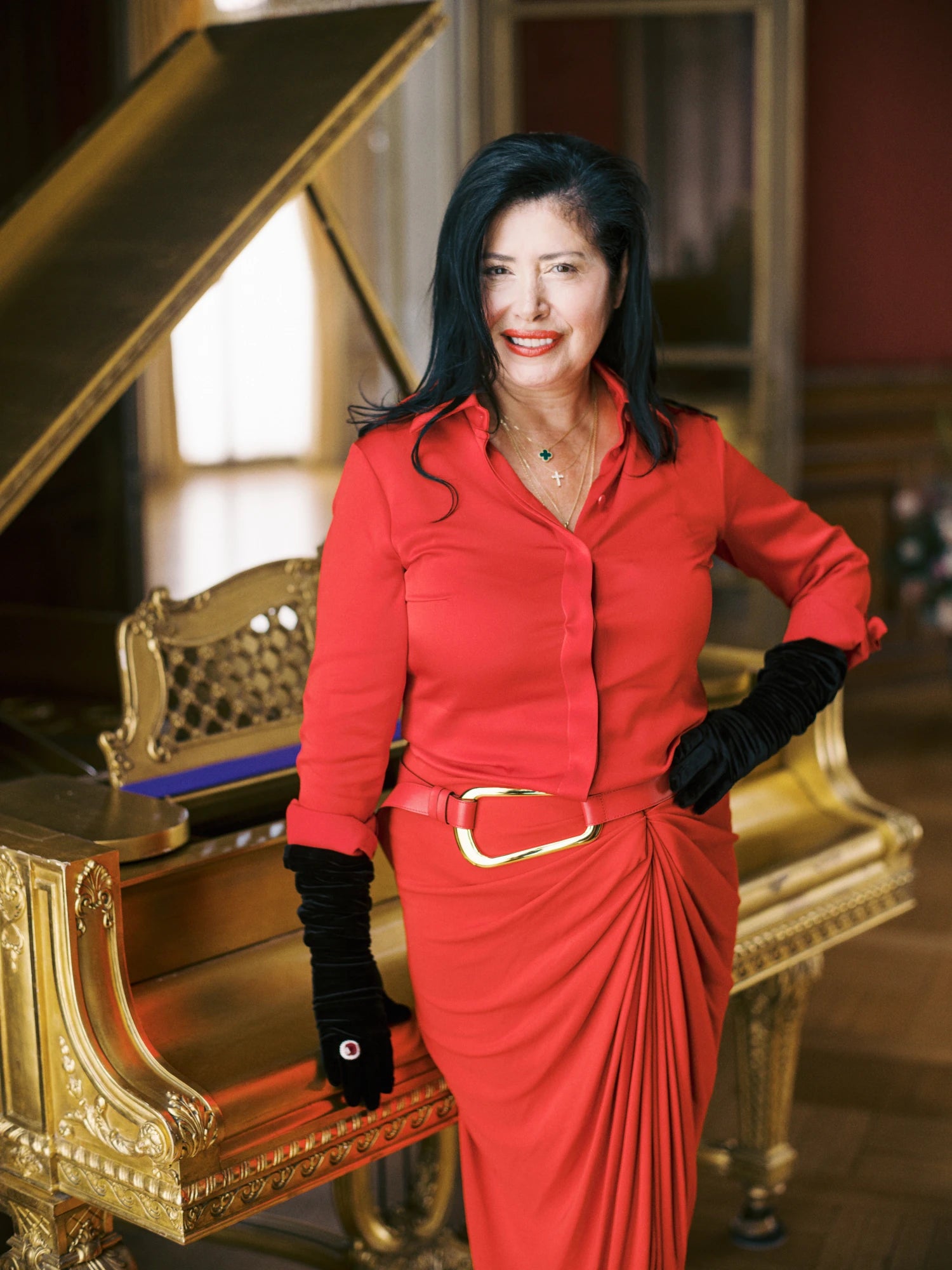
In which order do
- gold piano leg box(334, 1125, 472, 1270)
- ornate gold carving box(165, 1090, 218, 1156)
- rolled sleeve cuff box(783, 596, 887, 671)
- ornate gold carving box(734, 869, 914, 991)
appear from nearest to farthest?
ornate gold carving box(165, 1090, 218, 1156) → rolled sleeve cuff box(783, 596, 887, 671) → ornate gold carving box(734, 869, 914, 991) → gold piano leg box(334, 1125, 472, 1270)

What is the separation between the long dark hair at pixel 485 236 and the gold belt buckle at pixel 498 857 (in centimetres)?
28

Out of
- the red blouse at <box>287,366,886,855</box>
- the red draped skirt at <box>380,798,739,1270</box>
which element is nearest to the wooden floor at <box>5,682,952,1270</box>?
the red draped skirt at <box>380,798,739,1270</box>

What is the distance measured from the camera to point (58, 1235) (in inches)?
57.3

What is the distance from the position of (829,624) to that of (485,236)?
0.56 meters

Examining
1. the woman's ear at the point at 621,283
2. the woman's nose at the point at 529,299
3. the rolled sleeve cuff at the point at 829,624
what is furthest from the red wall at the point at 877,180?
the woman's nose at the point at 529,299

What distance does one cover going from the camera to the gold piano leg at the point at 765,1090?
2328mm

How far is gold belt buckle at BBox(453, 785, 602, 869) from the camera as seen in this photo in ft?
4.71

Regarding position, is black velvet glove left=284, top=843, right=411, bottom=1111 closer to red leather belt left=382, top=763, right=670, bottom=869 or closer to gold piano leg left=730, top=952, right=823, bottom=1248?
red leather belt left=382, top=763, right=670, bottom=869

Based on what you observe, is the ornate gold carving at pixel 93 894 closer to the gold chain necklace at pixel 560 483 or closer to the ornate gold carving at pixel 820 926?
the gold chain necklace at pixel 560 483

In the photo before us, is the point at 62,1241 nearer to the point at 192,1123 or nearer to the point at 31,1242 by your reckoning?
the point at 31,1242

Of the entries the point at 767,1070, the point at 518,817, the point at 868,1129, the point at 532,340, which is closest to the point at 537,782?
the point at 518,817

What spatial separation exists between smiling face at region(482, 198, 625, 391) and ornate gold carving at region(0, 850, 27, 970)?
25.3 inches

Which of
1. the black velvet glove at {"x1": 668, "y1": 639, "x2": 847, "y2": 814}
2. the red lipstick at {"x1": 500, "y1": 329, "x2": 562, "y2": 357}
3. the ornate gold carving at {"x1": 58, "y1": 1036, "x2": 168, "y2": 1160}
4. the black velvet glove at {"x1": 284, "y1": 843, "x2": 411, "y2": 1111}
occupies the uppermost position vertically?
the red lipstick at {"x1": 500, "y1": 329, "x2": 562, "y2": 357}

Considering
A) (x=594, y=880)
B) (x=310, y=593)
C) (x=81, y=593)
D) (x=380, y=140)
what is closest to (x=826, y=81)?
(x=380, y=140)
